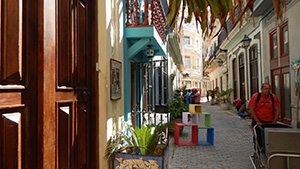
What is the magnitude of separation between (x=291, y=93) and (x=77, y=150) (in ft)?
27.1

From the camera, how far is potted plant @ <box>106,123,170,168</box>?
3.15 m

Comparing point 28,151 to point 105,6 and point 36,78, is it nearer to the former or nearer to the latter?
point 36,78

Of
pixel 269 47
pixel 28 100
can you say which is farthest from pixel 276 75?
pixel 28 100

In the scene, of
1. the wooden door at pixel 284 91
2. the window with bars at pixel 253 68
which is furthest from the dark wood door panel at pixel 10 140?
the window with bars at pixel 253 68

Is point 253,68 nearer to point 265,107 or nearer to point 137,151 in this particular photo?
point 265,107

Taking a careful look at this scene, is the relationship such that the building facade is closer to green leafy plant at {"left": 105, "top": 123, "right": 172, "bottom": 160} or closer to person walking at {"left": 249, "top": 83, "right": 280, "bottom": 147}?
person walking at {"left": 249, "top": 83, "right": 280, "bottom": 147}

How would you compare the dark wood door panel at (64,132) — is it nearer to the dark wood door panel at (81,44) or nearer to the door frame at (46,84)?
the door frame at (46,84)

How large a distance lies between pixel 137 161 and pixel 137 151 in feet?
0.98

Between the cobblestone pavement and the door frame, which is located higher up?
the door frame

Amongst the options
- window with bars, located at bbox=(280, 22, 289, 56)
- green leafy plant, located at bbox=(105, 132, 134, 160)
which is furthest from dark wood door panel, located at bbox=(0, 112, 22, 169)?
window with bars, located at bbox=(280, 22, 289, 56)

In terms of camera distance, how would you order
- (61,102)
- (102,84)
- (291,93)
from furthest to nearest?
(291,93), (102,84), (61,102)

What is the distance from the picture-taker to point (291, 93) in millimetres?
8430

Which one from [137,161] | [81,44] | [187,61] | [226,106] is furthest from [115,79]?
[187,61]

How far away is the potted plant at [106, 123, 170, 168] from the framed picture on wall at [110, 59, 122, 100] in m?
0.69
